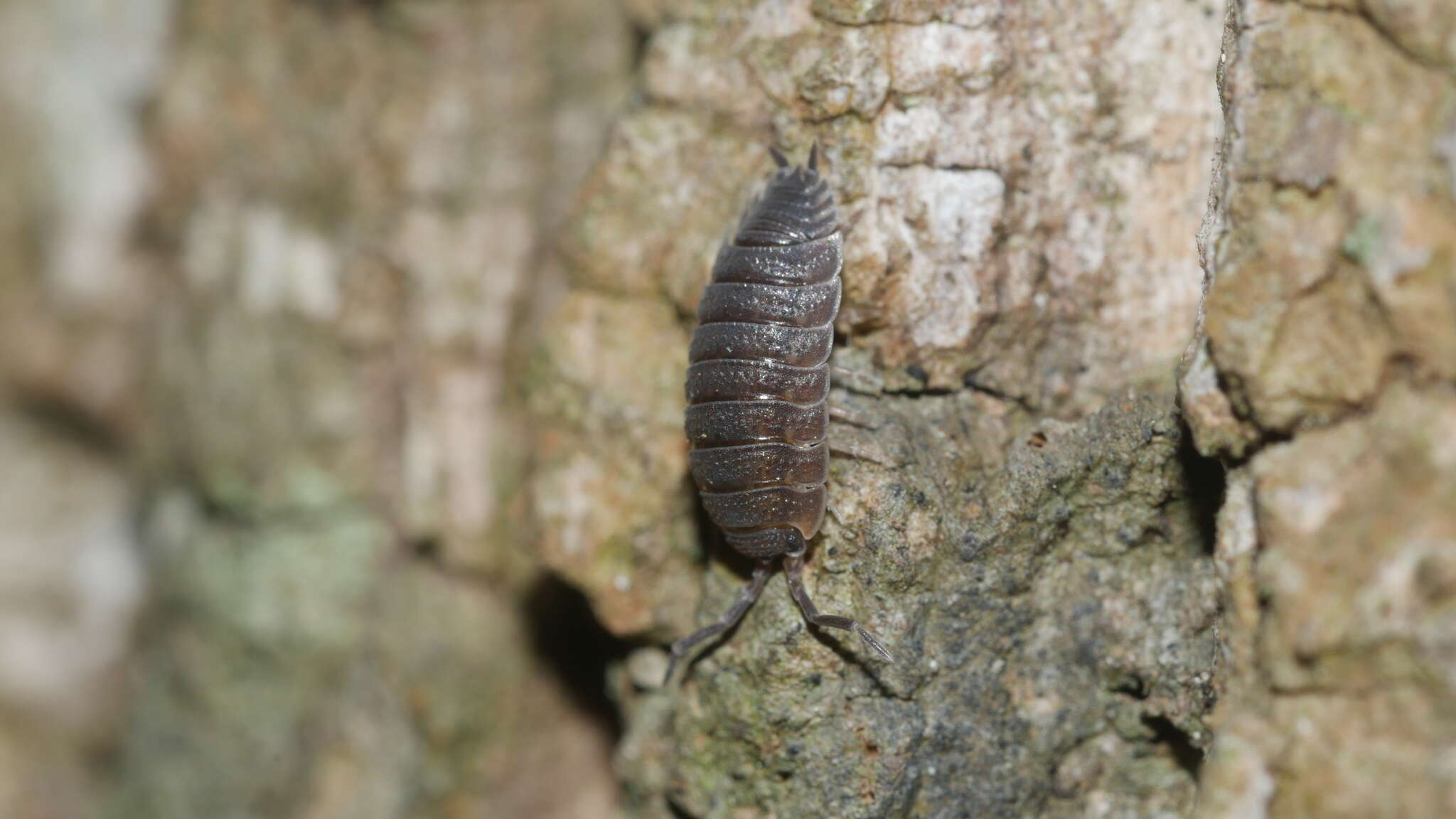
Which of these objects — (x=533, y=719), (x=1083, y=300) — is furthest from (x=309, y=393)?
(x=1083, y=300)

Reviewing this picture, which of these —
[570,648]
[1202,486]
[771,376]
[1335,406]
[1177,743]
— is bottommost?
[570,648]

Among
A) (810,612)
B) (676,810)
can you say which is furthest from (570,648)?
(810,612)

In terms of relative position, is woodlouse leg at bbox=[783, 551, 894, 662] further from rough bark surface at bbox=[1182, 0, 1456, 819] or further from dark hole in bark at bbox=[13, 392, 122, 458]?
dark hole in bark at bbox=[13, 392, 122, 458]

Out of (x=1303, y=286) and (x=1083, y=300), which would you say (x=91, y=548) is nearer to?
(x=1083, y=300)

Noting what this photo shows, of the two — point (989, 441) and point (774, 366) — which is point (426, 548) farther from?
point (989, 441)

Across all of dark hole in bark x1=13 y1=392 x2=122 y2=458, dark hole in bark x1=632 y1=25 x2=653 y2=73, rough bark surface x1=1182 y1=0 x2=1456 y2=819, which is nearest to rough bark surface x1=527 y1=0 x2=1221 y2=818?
rough bark surface x1=1182 y1=0 x2=1456 y2=819

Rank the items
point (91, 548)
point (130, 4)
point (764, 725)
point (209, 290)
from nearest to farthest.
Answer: point (764, 725)
point (209, 290)
point (130, 4)
point (91, 548)
